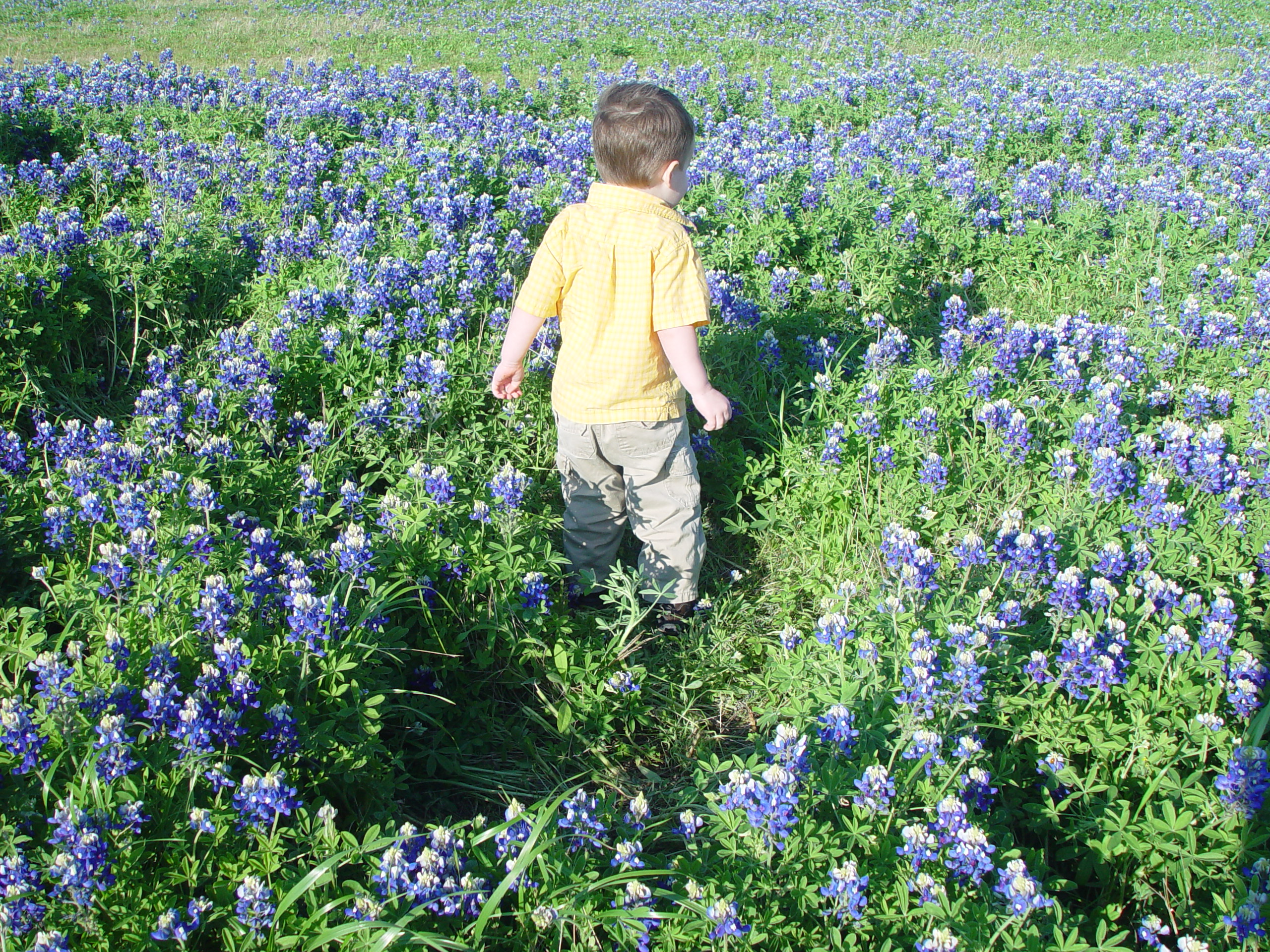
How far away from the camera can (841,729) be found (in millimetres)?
2375

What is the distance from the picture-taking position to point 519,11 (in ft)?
55.2

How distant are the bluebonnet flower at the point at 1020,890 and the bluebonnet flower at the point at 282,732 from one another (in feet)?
5.68

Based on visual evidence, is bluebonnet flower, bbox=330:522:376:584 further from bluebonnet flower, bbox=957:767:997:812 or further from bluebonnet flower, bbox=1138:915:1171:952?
bluebonnet flower, bbox=1138:915:1171:952

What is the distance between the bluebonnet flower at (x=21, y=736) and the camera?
82.1 inches

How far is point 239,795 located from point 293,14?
16989 millimetres

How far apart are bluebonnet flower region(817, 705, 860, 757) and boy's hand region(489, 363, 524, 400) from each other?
5.36 feet

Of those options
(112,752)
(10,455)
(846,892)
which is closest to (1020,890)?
(846,892)

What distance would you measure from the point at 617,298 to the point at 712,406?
19.0 inches

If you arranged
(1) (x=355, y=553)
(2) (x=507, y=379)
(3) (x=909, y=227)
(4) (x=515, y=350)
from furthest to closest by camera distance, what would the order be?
(3) (x=909, y=227) < (2) (x=507, y=379) < (4) (x=515, y=350) < (1) (x=355, y=553)

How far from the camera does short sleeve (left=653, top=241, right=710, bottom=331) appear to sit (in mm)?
2887

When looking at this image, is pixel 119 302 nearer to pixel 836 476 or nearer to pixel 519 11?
pixel 836 476

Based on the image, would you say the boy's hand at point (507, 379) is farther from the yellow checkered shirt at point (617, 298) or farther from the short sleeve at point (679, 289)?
the short sleeve at point (679, 289)

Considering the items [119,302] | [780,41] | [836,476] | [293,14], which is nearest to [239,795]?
[836,476]

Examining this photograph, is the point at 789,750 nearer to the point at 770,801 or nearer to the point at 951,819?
the point at 770,801
